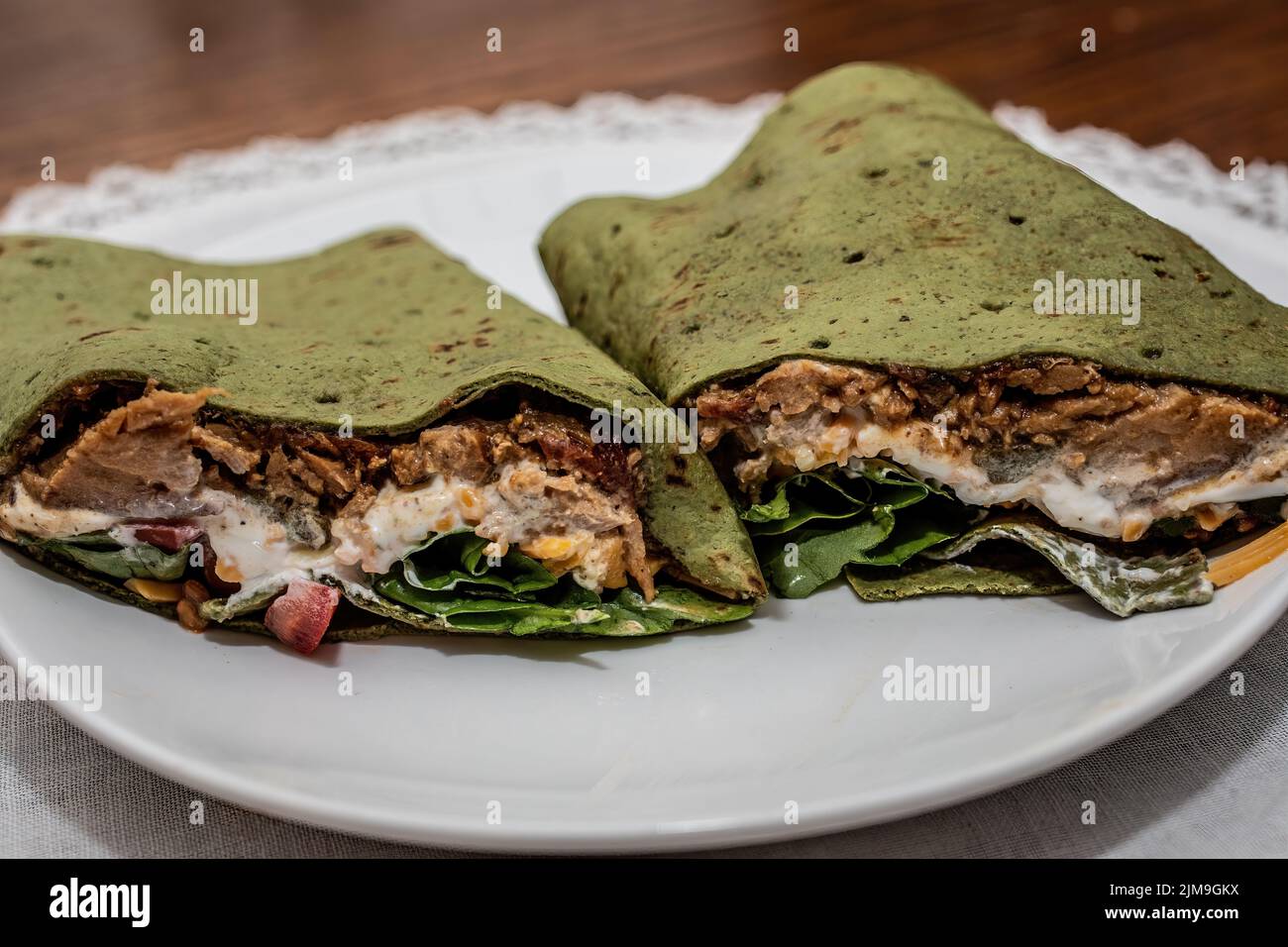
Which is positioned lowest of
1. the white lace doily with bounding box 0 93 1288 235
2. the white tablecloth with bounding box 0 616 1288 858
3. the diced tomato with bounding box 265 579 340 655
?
the white tablecloth with bounding box 0 616 1288 858

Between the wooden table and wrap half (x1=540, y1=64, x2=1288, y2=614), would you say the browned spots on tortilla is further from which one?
the wooden table

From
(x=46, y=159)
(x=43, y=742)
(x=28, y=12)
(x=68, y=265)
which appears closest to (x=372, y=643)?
(x=43, y=742)

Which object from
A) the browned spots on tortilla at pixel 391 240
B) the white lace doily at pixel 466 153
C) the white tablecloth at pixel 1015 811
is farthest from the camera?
the white lace doily at pixel 466 153

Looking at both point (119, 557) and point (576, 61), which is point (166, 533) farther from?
point (576, 61)

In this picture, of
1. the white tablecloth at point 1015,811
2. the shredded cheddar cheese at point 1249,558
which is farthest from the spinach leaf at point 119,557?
the shredded cheddar cheese at point 1249,558

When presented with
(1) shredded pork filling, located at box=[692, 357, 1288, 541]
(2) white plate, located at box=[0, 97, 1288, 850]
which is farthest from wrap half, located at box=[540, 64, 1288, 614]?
(2) white plate, located at box=[0, 97, 1288, 850]

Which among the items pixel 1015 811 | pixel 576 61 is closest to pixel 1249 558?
pixel 1015 811

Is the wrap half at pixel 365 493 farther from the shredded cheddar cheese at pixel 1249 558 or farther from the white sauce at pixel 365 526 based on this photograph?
the shredded cheddar cheese at pixel 1249 558
